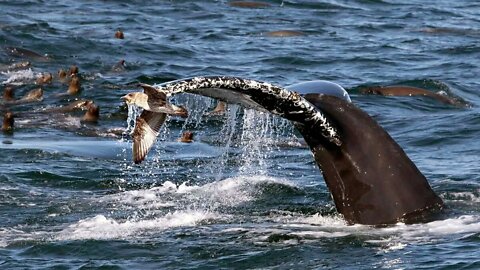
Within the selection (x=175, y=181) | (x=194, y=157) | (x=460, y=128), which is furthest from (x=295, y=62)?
(x=175, y=181)

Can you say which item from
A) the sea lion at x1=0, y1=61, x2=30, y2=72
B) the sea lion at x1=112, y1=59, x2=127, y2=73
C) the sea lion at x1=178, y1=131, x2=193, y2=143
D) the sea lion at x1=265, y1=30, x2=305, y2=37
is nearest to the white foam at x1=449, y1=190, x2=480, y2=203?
the sea lion at x1=178, y1=131, x2=193, y2=143

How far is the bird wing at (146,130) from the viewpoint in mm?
7156

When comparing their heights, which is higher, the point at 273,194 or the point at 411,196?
the point at 411,196

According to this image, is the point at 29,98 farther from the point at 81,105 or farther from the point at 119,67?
the point at 119,67

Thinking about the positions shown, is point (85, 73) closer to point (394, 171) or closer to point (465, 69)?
point (465, 69)

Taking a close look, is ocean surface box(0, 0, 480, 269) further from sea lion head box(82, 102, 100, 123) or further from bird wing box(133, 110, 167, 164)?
bird wing box(133, 110, 167, 164)

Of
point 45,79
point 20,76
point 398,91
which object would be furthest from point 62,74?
point 398,91

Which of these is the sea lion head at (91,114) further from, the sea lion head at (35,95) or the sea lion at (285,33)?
the sea lion at (285,33)

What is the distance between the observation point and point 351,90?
64.8 feet

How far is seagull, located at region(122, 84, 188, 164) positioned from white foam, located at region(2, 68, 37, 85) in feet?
43.5

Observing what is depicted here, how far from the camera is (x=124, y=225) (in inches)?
390

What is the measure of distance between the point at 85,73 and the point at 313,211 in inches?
456

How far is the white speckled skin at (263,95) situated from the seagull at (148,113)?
0.22 metres

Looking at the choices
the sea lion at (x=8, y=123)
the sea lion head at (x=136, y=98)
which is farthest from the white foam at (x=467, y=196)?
the sea lion at (x=8, y=123)
